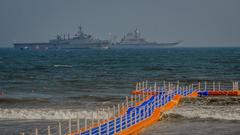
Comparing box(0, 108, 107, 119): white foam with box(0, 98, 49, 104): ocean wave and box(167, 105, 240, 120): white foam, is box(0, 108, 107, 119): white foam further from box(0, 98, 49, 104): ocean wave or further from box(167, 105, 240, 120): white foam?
box(0, 98, 49, 104): ocean wave

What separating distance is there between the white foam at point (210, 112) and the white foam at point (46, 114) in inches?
228

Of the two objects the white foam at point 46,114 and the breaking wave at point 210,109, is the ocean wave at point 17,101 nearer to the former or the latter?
the white foam at point 46,114

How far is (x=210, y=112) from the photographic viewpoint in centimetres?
4050

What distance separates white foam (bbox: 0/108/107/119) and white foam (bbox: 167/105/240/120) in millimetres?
5789

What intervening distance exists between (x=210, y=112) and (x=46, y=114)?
11.9m

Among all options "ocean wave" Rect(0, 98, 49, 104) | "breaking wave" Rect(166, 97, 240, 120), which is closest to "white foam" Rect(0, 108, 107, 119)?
"breaking wave" Rect(166, 97, 240, 120)

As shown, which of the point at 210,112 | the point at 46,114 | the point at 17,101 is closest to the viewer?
the point at 210,112

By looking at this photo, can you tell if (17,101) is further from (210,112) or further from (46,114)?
(210,112)

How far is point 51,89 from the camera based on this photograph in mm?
67125

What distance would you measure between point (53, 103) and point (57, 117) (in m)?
10.8

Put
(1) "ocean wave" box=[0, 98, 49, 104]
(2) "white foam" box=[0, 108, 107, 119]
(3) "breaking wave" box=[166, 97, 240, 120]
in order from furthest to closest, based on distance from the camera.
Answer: (1) "ocean wave" box=[0, 98, 49, 104]
(2) "white foam" box=[0, 108, 107, 119]
(3) "breaking wave" box=[166, 97, 240, 120]

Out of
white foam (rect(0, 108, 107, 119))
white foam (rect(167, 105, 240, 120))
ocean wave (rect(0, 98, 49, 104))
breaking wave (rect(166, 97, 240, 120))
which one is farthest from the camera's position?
ocean wave (rect(0, 98, 49, 104))

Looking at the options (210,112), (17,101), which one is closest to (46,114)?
(210,112)

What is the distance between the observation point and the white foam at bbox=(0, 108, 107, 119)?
131 ft
